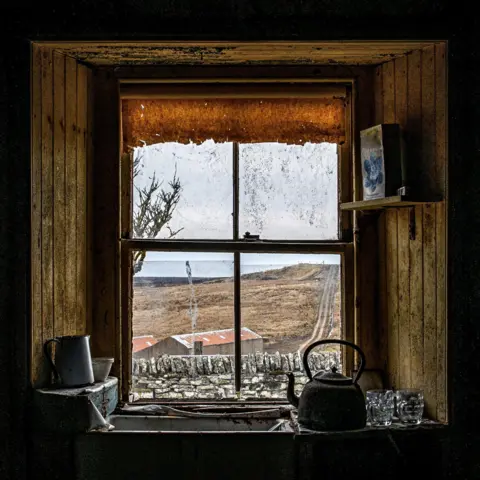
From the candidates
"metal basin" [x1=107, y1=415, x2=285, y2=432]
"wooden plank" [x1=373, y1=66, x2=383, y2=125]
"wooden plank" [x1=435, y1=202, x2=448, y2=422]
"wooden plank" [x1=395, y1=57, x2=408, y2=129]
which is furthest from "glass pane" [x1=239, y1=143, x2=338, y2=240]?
"metal basin" [x1=107, y1=415, x2=285, y2=432]

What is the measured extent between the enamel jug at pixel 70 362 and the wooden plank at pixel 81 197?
186 millimetres

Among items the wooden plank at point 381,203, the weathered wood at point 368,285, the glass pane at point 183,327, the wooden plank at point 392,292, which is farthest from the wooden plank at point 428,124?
the glass pane at point 183,327

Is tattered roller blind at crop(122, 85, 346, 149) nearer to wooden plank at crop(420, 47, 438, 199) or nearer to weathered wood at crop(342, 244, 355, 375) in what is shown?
wooden plank at crop(420, 47, 438, 199)

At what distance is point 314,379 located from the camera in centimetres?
224

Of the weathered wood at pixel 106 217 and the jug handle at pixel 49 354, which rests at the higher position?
the weathered wood at pixel 106 217

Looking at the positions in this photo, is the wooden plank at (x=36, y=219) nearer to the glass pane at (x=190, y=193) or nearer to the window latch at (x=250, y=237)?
the glass pane at (x=190, y=193)

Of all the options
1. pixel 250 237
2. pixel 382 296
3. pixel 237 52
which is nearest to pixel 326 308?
pixel 382 296

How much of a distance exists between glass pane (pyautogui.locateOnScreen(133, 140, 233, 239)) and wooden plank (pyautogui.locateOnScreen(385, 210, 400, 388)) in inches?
26.8


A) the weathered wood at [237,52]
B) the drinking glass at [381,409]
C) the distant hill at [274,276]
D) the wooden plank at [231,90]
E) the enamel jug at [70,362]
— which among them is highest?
the weathered wood at [237,52]

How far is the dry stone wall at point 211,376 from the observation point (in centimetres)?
261
